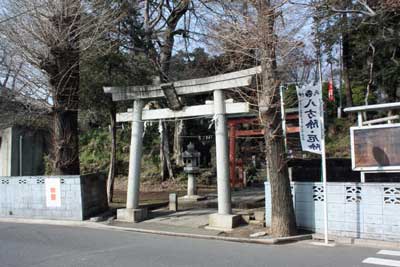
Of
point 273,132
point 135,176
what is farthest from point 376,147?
point 135,176

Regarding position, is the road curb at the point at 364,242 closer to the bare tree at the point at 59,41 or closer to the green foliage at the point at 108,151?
the bare tree at the point at 59,41

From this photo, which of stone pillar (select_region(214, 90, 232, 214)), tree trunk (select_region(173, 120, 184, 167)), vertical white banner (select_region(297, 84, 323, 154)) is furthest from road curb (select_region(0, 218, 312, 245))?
tree trunk (select_region(173, 120, 184, 167))

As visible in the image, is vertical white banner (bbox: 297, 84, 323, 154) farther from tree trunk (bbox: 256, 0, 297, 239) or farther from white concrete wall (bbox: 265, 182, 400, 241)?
white concrete wall (bbox: 265, 182, 400, 241)

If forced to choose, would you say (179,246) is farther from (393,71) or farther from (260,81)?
(393,71)

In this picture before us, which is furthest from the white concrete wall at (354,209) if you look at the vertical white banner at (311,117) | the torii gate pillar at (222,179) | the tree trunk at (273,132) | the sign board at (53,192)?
the sign board at (53,192)

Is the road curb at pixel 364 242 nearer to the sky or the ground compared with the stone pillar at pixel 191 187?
nearer to the ground

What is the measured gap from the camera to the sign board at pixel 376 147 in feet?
34.5

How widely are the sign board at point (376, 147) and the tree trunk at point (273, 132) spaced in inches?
74.6

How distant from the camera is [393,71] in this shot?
25.4 m

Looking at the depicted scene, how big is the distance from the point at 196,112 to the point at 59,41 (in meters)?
5.08

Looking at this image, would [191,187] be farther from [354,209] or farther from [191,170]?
[354,209]

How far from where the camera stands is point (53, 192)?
1462 centimetres

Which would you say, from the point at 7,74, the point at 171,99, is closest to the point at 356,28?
the point at 171,99

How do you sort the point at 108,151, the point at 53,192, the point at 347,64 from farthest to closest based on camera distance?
1. the point at 108,151
2. the point at 347,64
3. the point at 53,192
